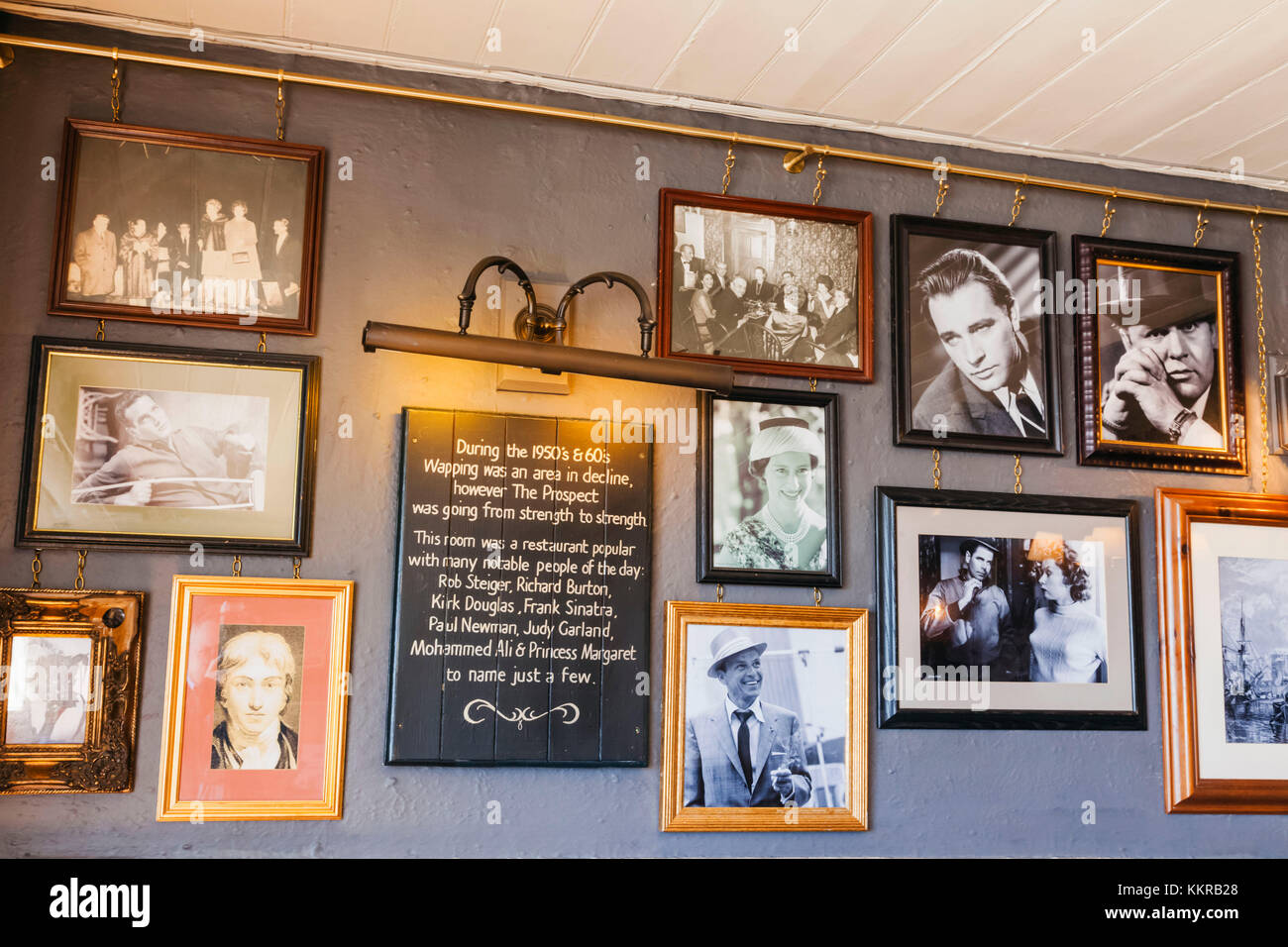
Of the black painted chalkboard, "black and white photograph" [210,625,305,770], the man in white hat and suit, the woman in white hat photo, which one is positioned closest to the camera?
"black and white photograph" [210,625,305,770]

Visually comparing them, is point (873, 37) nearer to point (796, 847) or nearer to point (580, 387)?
point (580, 387)

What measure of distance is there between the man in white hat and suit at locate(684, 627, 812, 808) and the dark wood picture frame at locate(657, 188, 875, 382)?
0.65 metres

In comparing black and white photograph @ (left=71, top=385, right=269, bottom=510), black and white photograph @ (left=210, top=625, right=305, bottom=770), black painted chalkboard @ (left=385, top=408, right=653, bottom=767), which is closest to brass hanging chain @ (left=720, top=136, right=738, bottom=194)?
black painted chalkboard @ (left=385, top=408, right=653, bottom=767)

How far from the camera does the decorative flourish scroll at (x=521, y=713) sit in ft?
8.40

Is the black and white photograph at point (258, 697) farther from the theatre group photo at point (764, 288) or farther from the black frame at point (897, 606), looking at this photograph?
the black frame at point (897, 606)

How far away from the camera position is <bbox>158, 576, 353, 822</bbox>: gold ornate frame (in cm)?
240

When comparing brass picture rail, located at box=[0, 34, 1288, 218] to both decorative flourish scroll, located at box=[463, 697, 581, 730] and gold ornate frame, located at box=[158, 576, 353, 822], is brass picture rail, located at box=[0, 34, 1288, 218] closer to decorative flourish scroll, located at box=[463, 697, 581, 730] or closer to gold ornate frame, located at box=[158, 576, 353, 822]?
gold ornate frame, located at box=[158, 576, 353, 822]

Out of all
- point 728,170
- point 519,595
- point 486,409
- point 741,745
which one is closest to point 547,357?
point 486,409

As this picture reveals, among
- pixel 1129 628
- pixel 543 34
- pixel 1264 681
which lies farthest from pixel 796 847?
pixel 543 34

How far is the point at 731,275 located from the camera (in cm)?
287

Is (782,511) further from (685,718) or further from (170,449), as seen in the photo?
(170,449)

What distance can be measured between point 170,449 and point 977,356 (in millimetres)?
1965

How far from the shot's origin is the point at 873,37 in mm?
2617

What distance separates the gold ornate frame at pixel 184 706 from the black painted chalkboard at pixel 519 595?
11 centimetres
